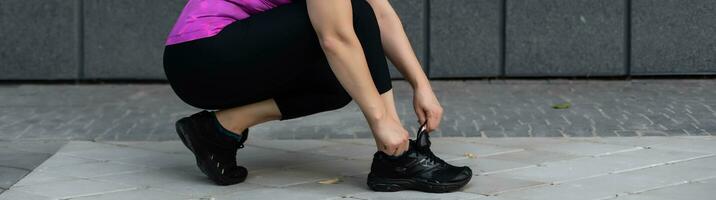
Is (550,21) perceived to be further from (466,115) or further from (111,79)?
(111,79)

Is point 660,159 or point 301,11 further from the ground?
point 301,11

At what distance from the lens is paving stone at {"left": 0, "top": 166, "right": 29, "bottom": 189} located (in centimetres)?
451

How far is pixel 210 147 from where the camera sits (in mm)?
4383

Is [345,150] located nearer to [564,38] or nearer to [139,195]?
[139,195]

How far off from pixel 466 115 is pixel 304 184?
89.4 inches

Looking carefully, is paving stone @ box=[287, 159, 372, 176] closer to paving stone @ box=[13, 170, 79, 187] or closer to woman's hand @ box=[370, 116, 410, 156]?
woman's hand @ box=[370, 116, 410, 156]

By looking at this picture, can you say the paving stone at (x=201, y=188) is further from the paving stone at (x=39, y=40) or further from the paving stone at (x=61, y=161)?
the paving stone at (x=39, y=40)

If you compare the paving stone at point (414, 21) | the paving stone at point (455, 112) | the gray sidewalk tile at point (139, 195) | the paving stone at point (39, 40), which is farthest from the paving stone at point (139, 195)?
the paving stone at point (39, 40)

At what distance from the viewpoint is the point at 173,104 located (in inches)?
283

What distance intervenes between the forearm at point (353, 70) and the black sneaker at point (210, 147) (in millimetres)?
545

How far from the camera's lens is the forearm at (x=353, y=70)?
403 cm

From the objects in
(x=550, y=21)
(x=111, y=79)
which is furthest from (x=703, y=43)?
(x=111, y=79)

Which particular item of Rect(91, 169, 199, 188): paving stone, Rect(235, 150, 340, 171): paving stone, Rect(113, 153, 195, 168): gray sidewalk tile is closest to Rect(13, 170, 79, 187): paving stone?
Rect(91, 169, 199, 188): paving stone

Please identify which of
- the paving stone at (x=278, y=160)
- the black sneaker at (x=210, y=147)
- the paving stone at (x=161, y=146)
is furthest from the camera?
the paving stone at (x=161, y=146)
